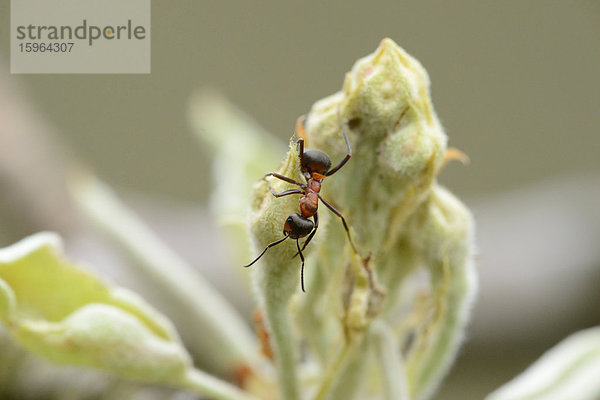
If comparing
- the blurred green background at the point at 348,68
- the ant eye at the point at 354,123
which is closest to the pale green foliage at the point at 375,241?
the ant eye at the point at 354,123

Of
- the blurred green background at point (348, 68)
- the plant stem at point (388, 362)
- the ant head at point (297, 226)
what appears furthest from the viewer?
the blurred green background at point (348, 68)

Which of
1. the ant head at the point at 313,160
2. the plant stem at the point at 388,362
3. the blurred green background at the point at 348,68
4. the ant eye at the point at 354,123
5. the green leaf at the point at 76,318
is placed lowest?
the plant stem at the point at 388,362

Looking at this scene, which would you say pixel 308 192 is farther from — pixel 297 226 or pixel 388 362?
pixel 388 362

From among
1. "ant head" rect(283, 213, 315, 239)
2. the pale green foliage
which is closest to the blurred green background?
the pale green foliage

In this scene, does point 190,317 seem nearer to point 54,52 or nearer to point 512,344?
point 54,52

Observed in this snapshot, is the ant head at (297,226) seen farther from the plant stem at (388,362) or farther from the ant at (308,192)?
the plant stem at (388,362)

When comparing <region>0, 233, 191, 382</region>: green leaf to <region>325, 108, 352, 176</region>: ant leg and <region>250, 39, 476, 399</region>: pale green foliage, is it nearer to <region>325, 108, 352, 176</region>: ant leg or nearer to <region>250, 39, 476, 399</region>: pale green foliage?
<region>250, 39, 476, 399</region>: pale green foliage

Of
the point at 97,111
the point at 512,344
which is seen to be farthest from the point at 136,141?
the point at 512,344
